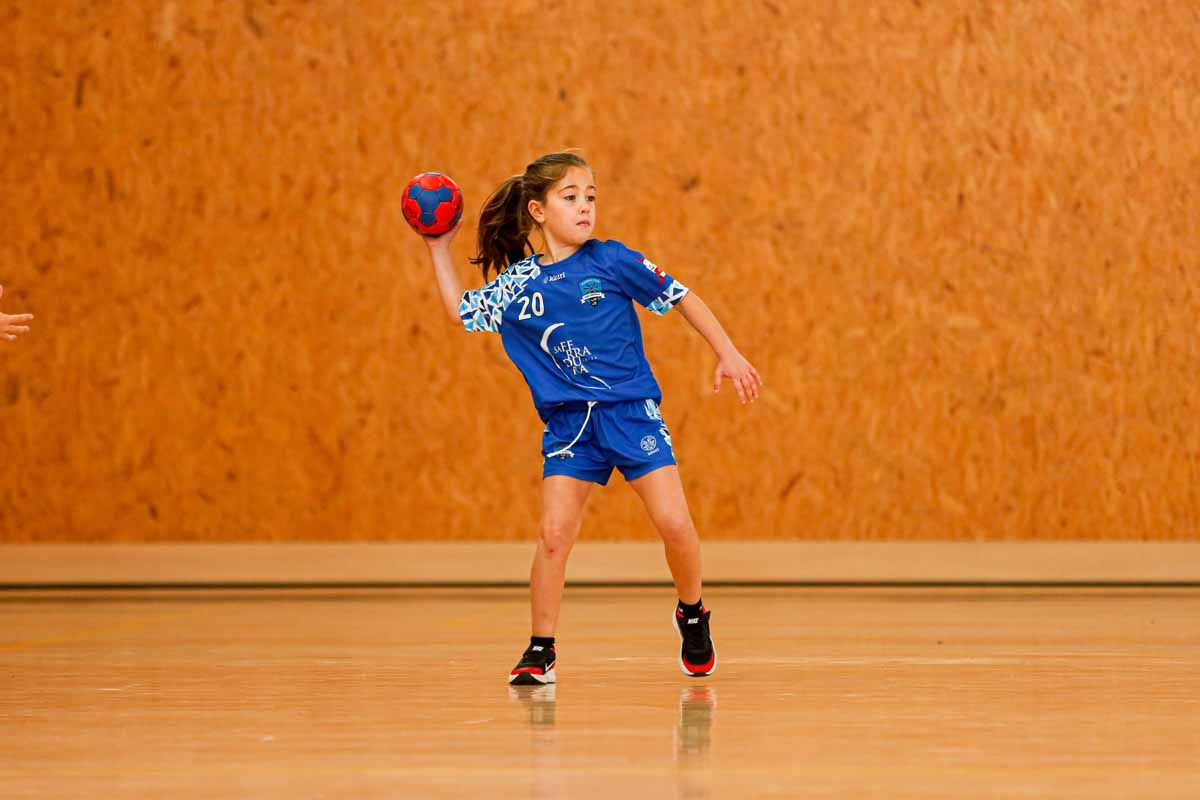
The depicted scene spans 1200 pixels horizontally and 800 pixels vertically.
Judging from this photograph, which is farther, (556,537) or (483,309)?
(483,309)

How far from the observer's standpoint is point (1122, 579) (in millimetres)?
6863

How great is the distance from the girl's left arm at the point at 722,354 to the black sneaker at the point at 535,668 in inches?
26.0

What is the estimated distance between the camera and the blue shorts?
3.83 m

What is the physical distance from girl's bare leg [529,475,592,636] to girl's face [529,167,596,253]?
53 cm

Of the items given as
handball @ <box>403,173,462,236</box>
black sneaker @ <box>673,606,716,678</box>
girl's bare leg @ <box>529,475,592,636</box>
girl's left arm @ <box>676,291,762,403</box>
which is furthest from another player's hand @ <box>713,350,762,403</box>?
handball @ <box>403,173,462,236</box>

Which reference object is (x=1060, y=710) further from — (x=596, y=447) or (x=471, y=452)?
(x=471, y=452)

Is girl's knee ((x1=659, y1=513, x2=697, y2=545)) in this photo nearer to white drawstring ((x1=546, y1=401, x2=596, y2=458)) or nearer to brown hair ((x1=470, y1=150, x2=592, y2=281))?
white drawstring ((x1=546, y1=401, x2=596, y2=458))

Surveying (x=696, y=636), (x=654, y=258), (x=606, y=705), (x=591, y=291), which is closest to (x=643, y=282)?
(x=591, y=291)

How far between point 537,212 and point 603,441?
1.78 ft

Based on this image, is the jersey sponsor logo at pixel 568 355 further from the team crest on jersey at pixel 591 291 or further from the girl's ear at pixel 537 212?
the girl's ear at pixel 537 212

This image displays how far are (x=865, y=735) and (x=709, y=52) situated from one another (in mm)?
4846

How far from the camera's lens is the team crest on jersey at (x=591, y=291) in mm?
3850

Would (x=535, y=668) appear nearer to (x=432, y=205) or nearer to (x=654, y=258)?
(x=432, y=205)

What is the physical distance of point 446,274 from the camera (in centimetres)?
403
